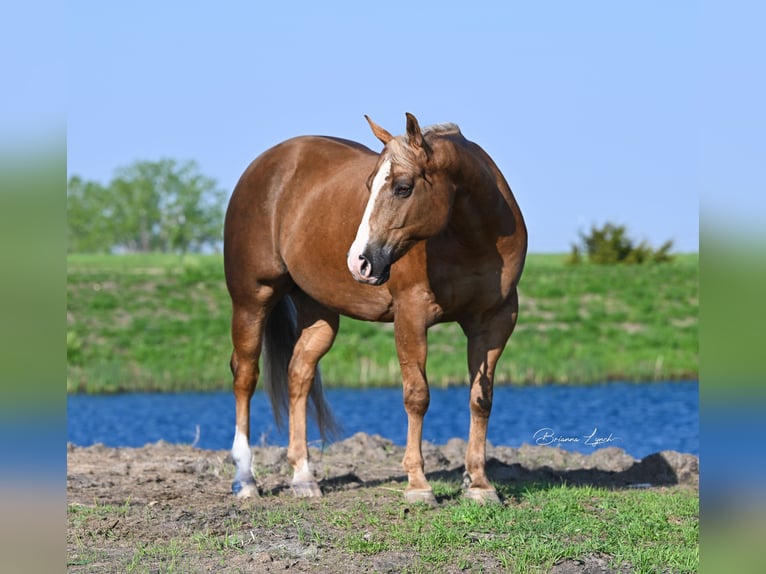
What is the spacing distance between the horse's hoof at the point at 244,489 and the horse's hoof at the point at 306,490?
Result: 274 millimetres

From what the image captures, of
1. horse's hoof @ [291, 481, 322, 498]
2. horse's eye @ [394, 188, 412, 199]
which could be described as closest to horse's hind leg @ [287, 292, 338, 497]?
horse's hoof @ [291, 481, 322, 498]

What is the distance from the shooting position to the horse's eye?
18.4ft

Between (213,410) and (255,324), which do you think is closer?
(255,324)

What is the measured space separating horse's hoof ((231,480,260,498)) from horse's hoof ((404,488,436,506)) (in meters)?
1.28

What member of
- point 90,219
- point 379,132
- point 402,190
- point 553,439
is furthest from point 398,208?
point 90,219

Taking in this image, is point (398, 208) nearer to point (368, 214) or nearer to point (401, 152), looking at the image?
point (368, 214)

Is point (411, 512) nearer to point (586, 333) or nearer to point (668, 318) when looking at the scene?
point (586, 333)

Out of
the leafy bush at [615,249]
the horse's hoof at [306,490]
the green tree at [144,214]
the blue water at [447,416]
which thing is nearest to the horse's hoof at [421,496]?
the horse's hoof at [306,490]

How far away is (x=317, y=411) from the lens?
7883mm

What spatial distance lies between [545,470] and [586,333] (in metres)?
19.4

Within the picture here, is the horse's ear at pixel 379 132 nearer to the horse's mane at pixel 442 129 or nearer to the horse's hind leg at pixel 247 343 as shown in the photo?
the horse's mane at pixel 442 129

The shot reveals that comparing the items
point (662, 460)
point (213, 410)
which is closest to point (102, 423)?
point (213, 410)

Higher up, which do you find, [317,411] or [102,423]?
[317,411]

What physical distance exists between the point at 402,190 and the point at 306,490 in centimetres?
251
